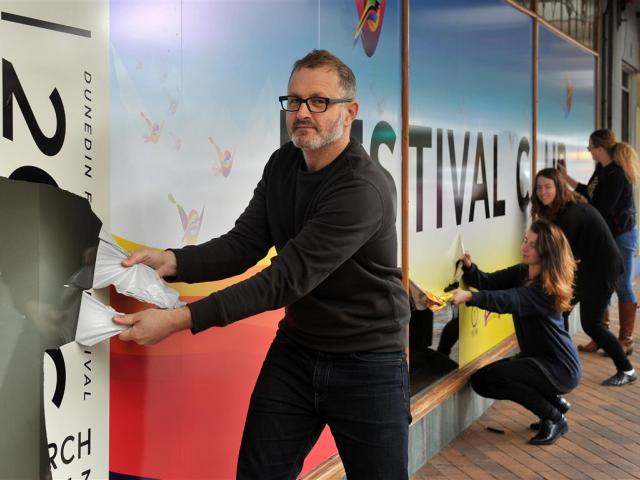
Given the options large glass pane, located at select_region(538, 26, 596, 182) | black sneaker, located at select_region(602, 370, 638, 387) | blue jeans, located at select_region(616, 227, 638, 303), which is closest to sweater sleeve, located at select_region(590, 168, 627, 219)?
blue jeans, located at select_region(616, 227, 638, 303)

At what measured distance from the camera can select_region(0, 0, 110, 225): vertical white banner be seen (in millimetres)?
2115

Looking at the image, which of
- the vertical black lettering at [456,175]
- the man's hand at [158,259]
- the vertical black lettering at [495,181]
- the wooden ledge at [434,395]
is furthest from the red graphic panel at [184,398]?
the vertical black lettering at [495,181]

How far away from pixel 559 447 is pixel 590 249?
1731 mm

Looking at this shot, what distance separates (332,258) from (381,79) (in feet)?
6.29

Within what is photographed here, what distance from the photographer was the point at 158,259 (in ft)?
8.21

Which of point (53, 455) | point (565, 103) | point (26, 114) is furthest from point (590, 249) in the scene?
point (26, 114)

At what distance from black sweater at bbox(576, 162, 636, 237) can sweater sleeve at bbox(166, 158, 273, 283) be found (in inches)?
198

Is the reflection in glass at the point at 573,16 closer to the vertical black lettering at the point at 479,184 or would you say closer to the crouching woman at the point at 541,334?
the vertical black lettering at the point at 479,184

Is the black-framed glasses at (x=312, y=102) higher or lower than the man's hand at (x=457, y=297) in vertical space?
higher

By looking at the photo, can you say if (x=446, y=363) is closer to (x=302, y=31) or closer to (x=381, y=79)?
(x=381, y=79)

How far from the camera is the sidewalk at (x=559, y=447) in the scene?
14.2 feet

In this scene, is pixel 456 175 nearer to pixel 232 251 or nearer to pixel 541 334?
pixel 541 334

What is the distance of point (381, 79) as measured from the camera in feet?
13.3

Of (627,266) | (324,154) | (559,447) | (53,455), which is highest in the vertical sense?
(324,154)
